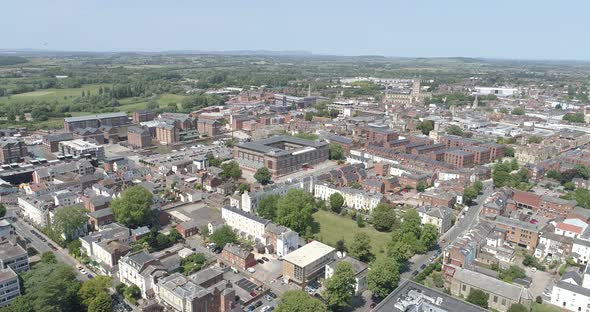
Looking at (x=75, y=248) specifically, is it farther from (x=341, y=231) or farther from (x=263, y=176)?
(x=263, y=176)

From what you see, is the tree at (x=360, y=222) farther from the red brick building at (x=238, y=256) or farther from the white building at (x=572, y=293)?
the white building at (x=572, y=293)

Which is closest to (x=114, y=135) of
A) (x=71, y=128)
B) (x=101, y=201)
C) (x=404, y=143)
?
(x=71, y=128)

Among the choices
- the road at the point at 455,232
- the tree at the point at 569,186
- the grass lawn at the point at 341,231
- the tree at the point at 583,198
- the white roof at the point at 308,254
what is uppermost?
the tree at the point at 583,198

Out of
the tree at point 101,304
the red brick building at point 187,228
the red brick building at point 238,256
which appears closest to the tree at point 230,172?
the red brick building at point 187,228

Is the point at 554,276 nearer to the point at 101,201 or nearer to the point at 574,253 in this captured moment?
the point at 574,253

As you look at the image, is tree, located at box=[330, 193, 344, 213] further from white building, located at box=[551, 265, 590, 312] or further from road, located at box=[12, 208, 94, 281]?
road, located at box=[12, 208, 94, 281]

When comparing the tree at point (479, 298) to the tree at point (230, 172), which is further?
the tree at point (230, 172)

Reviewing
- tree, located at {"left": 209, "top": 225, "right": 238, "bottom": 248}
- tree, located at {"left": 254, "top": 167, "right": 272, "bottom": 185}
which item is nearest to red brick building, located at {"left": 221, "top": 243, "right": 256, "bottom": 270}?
tree, located at {"left": 209, "top": 225, "right": 238, "bottom": 248}
